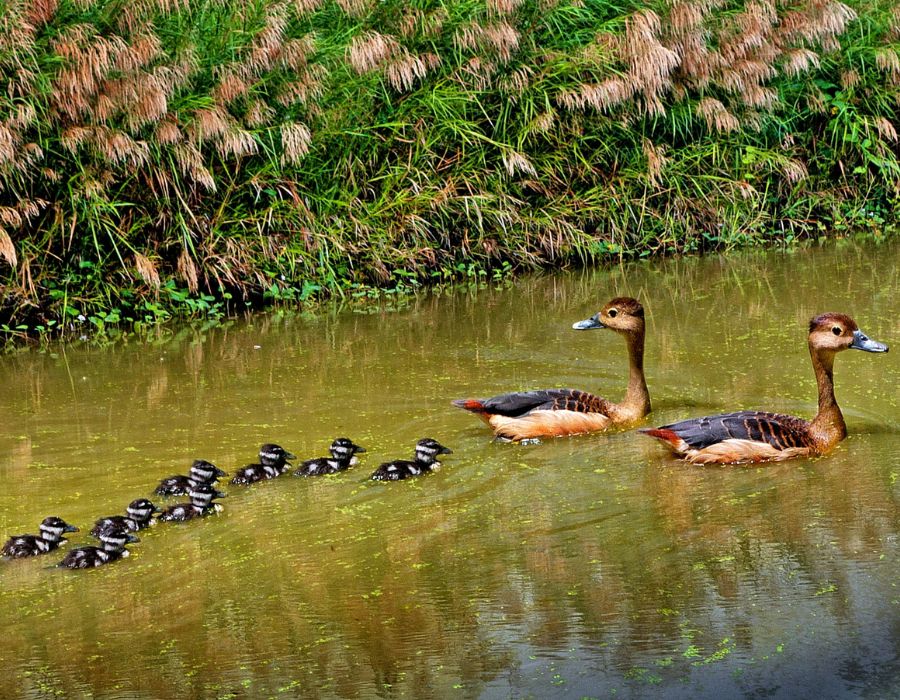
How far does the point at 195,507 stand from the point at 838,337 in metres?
3.57

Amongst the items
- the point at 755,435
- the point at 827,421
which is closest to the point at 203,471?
the point at 755,435

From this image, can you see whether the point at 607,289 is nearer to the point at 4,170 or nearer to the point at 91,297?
the point at 91,297

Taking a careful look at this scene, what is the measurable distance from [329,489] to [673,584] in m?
2.08

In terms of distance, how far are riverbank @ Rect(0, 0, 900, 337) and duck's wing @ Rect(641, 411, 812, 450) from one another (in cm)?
499

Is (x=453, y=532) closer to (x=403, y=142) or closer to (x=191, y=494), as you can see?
(x=191, y=494)

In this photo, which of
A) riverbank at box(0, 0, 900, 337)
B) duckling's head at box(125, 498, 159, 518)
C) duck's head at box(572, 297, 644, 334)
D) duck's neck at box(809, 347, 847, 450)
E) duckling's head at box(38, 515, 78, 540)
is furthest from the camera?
riverbank at box(0, 0, 900, 337)

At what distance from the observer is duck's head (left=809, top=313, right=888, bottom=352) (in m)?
7.49

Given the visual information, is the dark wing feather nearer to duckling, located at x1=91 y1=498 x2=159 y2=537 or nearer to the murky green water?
the murky green water

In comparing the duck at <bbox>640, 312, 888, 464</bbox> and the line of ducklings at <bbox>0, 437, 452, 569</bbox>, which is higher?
the duck at <bbox>640, 312, 888, 464</bbox>

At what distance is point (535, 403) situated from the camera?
7.64m

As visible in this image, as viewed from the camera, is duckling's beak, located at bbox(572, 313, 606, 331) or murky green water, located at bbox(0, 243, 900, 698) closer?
murky green water, located at bbox(0, 243, 900, 698)

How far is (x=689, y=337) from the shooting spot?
9.90m

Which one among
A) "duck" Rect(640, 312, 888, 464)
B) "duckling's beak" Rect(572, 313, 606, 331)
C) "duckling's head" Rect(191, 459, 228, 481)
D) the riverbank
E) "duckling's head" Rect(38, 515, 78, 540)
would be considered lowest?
"duckling's head" Rect(38, 515, 78, 540)

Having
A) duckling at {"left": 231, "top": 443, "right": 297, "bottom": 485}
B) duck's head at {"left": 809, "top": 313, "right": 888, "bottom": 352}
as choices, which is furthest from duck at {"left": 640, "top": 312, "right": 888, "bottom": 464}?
duckling at {"left": 231, "top": 443, "right": 297, "bottom": 485}
